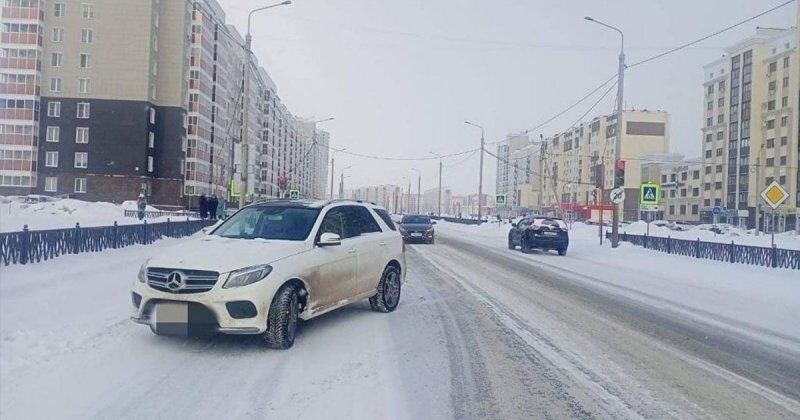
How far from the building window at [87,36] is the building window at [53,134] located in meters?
7.79

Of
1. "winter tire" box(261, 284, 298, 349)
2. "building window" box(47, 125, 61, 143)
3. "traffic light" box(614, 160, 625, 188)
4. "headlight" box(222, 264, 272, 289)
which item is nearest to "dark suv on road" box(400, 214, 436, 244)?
"traffic light" box(614, 160, 625, 188)

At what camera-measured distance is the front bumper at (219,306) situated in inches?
228

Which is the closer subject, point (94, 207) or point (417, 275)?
point (417, 275)

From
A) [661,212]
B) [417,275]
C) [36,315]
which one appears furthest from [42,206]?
[661,212]

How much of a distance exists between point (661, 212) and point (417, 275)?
320 feet

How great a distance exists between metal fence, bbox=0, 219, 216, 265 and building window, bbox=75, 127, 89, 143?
1524 inches

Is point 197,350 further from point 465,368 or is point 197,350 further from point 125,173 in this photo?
point 125,173

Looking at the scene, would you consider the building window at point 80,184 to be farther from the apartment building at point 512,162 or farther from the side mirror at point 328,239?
the apartment building at point 512,162

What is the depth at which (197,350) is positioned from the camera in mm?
6098

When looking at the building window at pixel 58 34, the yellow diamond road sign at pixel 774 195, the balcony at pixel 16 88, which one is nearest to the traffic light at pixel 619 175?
the yellow diamond road sign at pixel 774 195

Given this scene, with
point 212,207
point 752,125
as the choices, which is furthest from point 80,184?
point 752,125

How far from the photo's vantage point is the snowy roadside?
9.97m

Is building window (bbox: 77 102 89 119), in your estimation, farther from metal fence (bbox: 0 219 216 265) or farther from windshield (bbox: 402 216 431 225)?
metal fence (bbox: 0 219 216 265)

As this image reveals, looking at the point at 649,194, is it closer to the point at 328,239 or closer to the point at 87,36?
the point at 328,239
